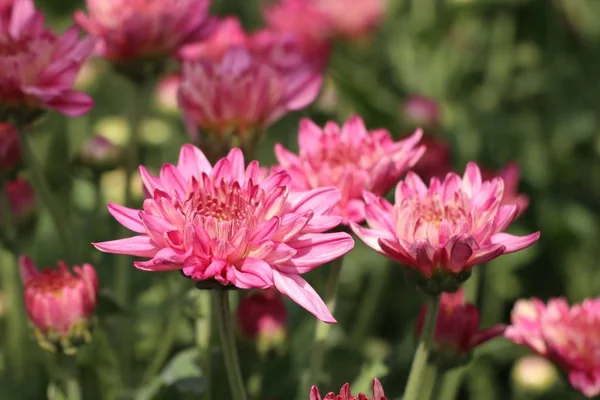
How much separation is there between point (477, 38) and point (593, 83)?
25 centimetres

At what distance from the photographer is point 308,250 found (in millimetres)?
655

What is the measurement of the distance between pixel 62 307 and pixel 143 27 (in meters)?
0.32

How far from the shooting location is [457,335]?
0.78 m

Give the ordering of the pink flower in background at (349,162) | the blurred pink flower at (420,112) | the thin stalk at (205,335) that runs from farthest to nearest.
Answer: the blurred pink flower at (420,112)
the thin stalk at (205,335)
the pink flower in background at (349,162)

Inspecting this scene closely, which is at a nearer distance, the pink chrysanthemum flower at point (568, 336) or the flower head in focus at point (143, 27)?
the pink chrysanthemum flower at point (568, 336)

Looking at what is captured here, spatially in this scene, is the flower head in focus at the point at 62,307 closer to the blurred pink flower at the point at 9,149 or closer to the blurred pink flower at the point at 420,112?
the blurred pink flower at the point at 9,149

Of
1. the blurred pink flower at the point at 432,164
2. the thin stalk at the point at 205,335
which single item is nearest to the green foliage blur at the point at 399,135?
the thin stalk at the point at 205,335

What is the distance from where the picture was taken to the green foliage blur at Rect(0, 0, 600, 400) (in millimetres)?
1014

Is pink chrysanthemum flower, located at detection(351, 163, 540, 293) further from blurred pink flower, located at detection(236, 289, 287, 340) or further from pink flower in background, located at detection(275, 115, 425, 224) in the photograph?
blurred pink flower, located at detection(236, 289, 287, 340)

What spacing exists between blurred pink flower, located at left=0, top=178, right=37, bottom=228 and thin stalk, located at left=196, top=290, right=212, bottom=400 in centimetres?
23

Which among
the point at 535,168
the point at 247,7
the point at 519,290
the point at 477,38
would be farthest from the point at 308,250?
the point at 247,7

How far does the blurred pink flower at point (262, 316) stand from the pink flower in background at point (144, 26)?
28 centimetres

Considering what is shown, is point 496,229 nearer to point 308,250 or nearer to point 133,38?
point 308,250

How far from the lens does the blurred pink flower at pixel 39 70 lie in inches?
31.2
